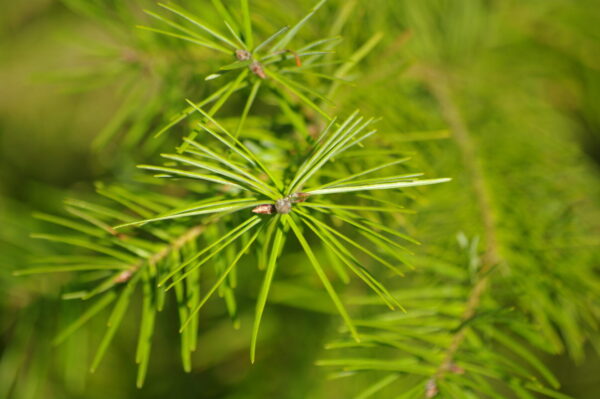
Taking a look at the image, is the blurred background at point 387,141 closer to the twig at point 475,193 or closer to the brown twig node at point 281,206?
the twig at point 475,193

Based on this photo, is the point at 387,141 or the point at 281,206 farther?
the point at 387,141

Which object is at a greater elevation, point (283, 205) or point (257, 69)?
point (257, 69)

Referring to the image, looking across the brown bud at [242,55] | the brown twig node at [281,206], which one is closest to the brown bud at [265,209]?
the brown twig node at [281,206]

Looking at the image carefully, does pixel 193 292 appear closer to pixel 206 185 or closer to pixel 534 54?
pixel 206 185

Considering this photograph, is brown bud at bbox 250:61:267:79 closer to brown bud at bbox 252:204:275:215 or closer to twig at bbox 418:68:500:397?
brown bud at bbox 252:204:275:215

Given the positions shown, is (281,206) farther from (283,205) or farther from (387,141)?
(387,141)

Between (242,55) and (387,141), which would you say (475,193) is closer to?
(387,141)

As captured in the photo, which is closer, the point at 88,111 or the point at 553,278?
the point at 553,278

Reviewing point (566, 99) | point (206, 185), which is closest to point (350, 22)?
point (206, 185)

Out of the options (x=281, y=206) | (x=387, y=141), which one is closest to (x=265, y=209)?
(x=281, y=206)
